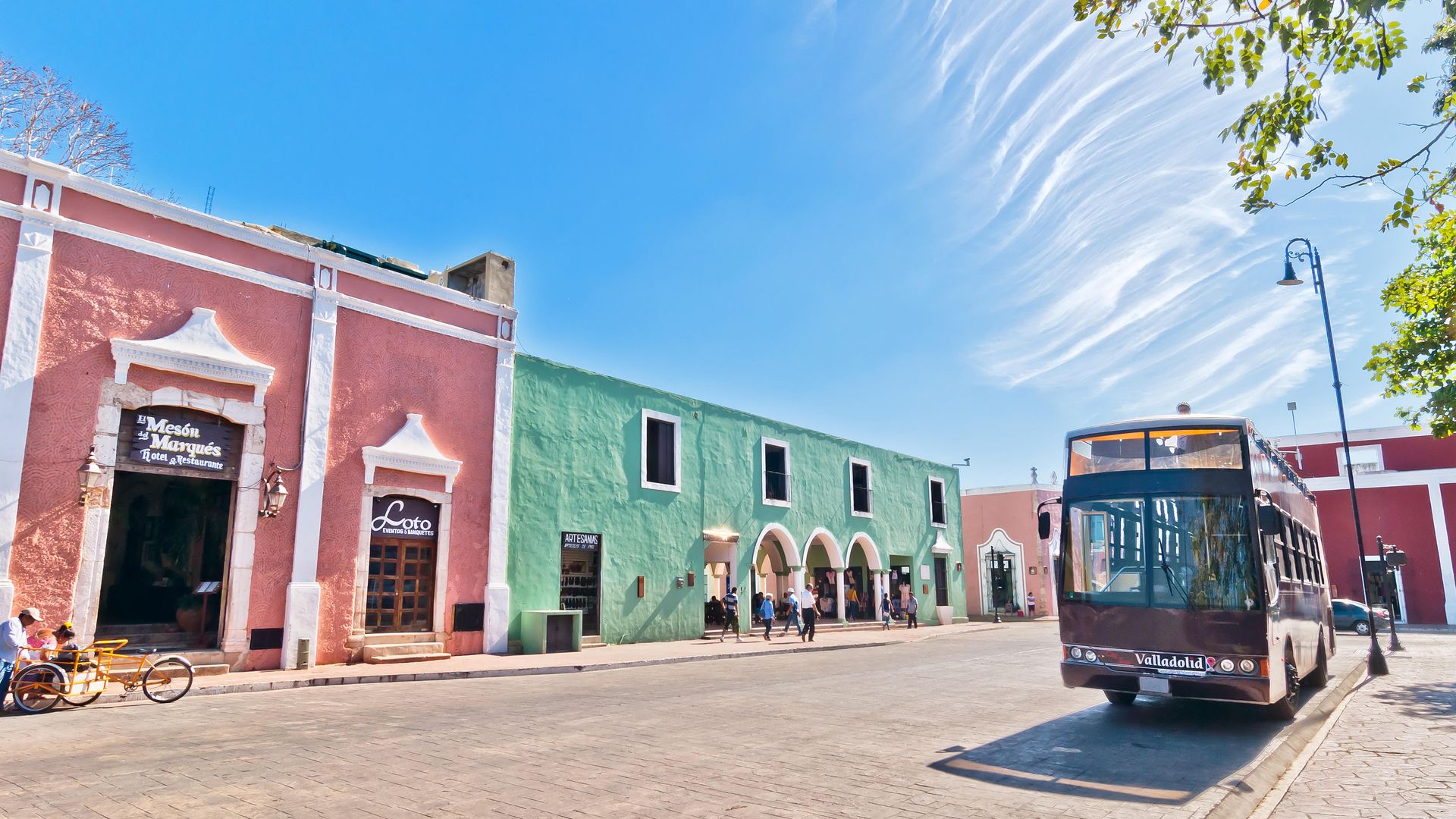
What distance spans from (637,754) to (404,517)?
37.2 ft

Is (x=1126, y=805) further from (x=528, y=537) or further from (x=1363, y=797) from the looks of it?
(x=528, y=537)

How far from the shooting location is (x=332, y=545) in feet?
51.0

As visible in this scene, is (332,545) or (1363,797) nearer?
(1363,797)

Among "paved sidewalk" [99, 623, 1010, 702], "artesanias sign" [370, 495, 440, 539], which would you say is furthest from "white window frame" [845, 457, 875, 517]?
"artesanias sign" [370, 495, 440, 539]

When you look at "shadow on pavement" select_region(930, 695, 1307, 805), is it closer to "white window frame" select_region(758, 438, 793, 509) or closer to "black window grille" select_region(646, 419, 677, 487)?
"black window grille" select_region(646, 419, 677, 487)

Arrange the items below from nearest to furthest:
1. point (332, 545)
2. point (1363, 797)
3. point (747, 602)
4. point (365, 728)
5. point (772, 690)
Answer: point (1363, 797), point (365, 728), point (772, 690), point (332, 545), point (747, 602)

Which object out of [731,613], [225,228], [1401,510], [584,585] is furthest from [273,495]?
[1401,510]

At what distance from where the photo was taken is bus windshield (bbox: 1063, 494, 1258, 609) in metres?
8.37

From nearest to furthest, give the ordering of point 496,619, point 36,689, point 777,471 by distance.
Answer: point 36,689 < point 496,619 < point 777,471

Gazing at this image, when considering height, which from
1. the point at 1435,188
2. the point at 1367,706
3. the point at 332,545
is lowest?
the point at 1367,706

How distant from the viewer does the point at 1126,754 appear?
728 cm

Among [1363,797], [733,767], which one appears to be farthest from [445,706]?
[1363,797]

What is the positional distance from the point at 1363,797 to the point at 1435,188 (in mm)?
5627

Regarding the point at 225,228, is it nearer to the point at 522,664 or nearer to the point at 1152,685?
the point at 522,664
